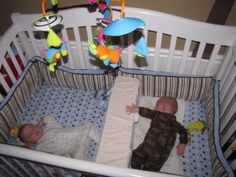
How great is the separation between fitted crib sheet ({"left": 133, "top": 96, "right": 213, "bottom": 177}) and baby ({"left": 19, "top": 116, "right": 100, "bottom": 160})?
1.01 ft

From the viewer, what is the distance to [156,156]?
1344 mm

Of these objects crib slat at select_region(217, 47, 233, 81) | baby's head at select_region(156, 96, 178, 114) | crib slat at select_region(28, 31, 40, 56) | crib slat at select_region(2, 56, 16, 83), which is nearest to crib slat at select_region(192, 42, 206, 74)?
crib slat at select_region(217, 47, 233, 81)

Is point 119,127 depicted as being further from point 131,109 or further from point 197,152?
point 197,152

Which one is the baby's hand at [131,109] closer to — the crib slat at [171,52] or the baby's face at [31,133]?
the crib slat at [171,52]

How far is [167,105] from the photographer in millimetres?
1454

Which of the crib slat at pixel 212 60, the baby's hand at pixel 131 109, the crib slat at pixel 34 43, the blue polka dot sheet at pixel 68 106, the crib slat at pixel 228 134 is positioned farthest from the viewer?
the blue polka dot sheet at pixel 68 106

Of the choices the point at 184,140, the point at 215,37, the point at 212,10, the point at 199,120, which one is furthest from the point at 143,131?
the point at 212,10

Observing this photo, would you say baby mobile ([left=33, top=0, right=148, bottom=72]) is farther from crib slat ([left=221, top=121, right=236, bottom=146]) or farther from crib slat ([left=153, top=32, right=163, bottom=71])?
crib slat ([left=221, top=121, right=236, bottom=146])

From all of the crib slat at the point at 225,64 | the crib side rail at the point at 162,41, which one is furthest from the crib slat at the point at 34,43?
the crib slat at the point at 225,64

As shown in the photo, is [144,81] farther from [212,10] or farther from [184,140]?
[212,10]

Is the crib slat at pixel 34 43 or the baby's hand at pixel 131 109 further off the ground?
the crib slat at pixel 34 43

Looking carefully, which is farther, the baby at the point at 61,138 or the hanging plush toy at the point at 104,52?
the baby at the point at 61,138

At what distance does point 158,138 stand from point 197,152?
0.84ft

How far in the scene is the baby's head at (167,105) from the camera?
1453mm
